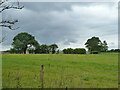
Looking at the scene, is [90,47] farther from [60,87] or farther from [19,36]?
[60,87]

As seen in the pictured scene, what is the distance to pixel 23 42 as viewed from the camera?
2707 inches

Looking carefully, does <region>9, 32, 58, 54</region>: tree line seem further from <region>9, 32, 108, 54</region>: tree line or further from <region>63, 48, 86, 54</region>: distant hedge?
<region>63, 48, 86, 54</region>: distant hedge

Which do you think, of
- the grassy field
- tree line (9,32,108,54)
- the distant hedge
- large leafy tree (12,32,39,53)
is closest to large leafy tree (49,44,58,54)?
tree line (9,32,108,54)

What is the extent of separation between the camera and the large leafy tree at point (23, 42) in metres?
67.5

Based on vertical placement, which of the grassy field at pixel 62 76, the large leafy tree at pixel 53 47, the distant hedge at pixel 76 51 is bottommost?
the grassy field at pixel 62 76

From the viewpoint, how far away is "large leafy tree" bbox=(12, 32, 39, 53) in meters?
67.5

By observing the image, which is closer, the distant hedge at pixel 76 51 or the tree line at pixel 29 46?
the distant hedge at pixel 76 51

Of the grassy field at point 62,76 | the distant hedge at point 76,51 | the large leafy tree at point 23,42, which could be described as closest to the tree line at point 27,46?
the large leafy tree at point 23,42

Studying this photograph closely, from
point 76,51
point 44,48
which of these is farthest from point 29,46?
point 76,51

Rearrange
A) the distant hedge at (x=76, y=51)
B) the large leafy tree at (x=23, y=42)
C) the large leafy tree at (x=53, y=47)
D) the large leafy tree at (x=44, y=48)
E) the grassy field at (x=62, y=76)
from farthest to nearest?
the large leafy tree at (x=44, y=48)
the large leafy tree at (x=53, y=47)
the large leafy tree at (x=23, y=42)
the distant hedge at (x=76, y=51)
the grassy field at (x=62, y=76)

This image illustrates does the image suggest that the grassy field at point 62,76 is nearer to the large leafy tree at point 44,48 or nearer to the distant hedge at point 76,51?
the distant hedge at point 76,51

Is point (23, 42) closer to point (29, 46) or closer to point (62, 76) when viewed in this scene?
point (29, 46)

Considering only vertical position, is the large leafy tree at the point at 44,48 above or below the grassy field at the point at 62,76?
above

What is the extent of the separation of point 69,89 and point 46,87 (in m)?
1.15
